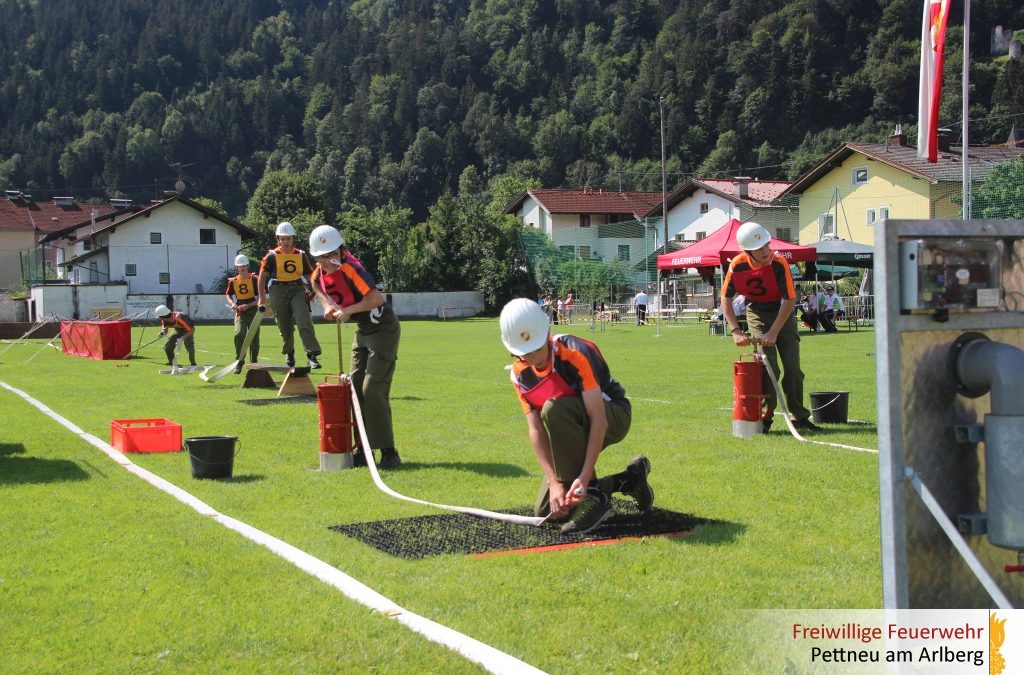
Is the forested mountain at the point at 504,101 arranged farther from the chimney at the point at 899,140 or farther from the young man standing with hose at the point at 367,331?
the young man standing with hose at the point at 367,331

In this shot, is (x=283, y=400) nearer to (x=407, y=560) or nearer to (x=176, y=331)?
(x=176, y=331)

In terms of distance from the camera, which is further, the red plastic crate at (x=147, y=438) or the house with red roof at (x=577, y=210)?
Result: the house with red roof at (x=577, y=210)

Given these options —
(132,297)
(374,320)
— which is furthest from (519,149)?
(374,320)

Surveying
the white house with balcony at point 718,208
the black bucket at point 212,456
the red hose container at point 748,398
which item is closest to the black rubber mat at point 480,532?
the black bucket at point 212,456

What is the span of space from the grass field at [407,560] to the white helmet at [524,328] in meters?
1.18

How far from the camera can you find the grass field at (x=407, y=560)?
4617 mm

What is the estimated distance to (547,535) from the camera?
6602 mm

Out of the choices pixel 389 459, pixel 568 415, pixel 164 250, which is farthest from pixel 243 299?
pixel 164 250

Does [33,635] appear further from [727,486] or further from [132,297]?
[132,297]

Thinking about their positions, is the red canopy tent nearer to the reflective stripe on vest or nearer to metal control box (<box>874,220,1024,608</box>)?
the reflective stripe on vest

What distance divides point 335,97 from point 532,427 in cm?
18334

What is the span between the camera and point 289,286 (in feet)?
59.5

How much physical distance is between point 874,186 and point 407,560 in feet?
175

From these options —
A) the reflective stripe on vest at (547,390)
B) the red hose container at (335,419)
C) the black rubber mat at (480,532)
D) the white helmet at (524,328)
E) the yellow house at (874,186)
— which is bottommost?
the black rubber mat at (480,532)
